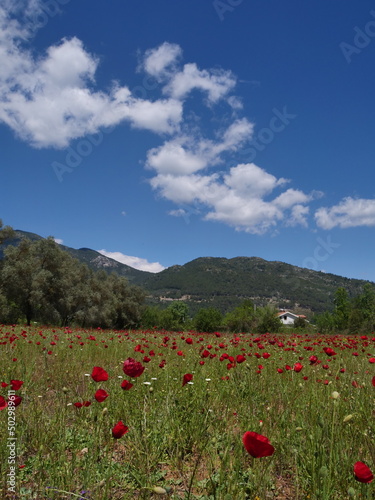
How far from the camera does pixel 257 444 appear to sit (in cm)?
130

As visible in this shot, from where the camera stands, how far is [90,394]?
163 inches

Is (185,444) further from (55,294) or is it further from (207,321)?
(207,321)

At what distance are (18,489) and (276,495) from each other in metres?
1.77

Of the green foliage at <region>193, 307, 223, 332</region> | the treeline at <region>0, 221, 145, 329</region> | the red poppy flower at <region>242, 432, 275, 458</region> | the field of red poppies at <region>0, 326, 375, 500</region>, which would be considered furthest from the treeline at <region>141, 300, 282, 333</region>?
the red poppy flower at <region>242, 432, 275, 458</region>

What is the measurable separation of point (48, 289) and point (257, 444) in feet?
104

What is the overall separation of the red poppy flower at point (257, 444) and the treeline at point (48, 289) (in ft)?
98.0

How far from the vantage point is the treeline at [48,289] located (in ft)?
93.0

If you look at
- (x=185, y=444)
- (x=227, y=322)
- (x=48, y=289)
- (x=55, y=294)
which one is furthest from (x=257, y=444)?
(x=227, y=322)

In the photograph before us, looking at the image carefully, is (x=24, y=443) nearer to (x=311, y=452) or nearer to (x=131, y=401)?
(x=131, y=401)

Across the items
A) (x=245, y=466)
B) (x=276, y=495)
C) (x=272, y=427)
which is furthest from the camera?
(x=272, y=427)

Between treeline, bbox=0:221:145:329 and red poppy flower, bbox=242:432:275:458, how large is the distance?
29.9 metres

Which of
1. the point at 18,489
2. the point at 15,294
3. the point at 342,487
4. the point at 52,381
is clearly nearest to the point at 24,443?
the point at 18,489

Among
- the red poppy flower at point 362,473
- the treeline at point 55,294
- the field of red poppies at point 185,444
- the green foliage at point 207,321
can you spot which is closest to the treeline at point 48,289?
the treeline at point 55,294

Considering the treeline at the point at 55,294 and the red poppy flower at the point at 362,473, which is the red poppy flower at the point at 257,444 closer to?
the red poppy flower at the point at 362,473
